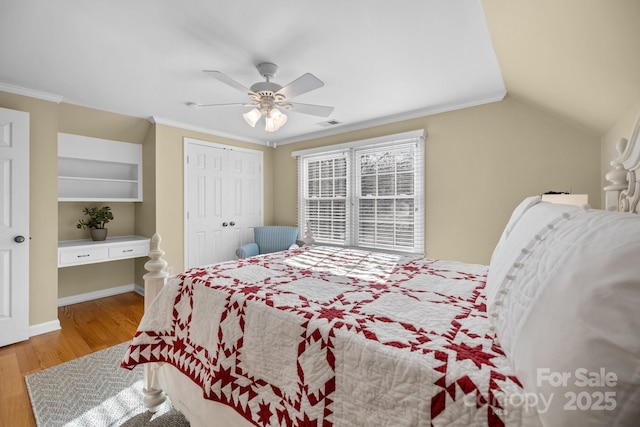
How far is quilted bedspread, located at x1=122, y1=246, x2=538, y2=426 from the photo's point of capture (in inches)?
30.5

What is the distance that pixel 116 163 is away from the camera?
4133mm

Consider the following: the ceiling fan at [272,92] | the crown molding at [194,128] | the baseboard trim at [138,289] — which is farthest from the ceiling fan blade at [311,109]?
the baseboard trim at [138,289]

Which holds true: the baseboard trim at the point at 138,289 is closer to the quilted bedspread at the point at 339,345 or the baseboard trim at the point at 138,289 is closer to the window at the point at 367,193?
Result: the window at the point at 367,193

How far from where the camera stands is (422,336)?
37.9 inches

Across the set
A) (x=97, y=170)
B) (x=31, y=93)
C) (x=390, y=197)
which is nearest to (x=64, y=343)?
(x=97, y=170)

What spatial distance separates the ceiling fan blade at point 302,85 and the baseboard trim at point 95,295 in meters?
3.88

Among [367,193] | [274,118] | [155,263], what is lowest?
[155,263]

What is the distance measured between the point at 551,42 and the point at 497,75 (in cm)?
93

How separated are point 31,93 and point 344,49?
3123 mm

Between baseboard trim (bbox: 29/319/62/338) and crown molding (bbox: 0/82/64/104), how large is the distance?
2.31 meters

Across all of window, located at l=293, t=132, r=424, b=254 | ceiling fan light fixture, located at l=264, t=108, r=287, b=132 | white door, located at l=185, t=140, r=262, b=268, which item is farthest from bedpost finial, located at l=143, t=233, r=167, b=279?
white door, located at l=185, t=140, r=262, b=268

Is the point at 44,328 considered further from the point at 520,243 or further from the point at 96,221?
the point at 520,243

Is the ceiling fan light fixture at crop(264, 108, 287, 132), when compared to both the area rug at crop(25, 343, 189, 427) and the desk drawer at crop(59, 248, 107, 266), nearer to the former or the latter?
the area rug at crop(25, 343, 189, 427)

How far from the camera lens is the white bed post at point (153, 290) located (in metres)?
1.81
